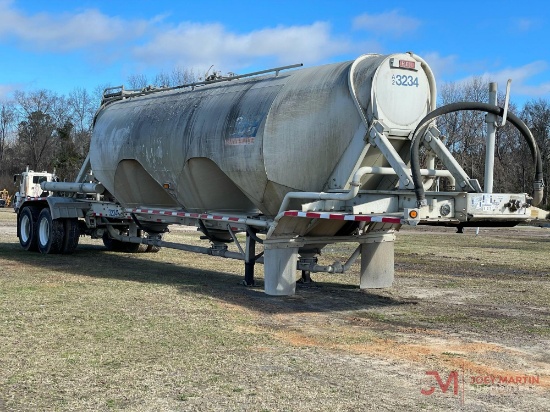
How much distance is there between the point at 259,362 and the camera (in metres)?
6.80

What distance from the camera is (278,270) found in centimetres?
1057

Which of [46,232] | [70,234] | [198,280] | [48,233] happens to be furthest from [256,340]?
[46,232]

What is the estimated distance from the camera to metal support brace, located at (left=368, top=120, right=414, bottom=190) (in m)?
9.30

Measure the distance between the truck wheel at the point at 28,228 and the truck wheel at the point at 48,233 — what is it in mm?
167

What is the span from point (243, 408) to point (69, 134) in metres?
59.7

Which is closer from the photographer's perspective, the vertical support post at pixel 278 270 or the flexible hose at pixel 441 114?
the flexible hose at pixel 441 114

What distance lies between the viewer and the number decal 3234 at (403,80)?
32.6 ft

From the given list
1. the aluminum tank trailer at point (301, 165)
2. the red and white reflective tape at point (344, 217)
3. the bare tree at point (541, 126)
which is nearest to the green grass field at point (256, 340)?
the aluminum tank trailer at point (301, 165)

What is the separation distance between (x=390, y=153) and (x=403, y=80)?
1.23m

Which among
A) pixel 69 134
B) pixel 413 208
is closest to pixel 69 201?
pixel 413 208

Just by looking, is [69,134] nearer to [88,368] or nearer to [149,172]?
[149,172]

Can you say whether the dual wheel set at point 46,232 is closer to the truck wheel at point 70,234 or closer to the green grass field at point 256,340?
the truck wheel at point 70,234
